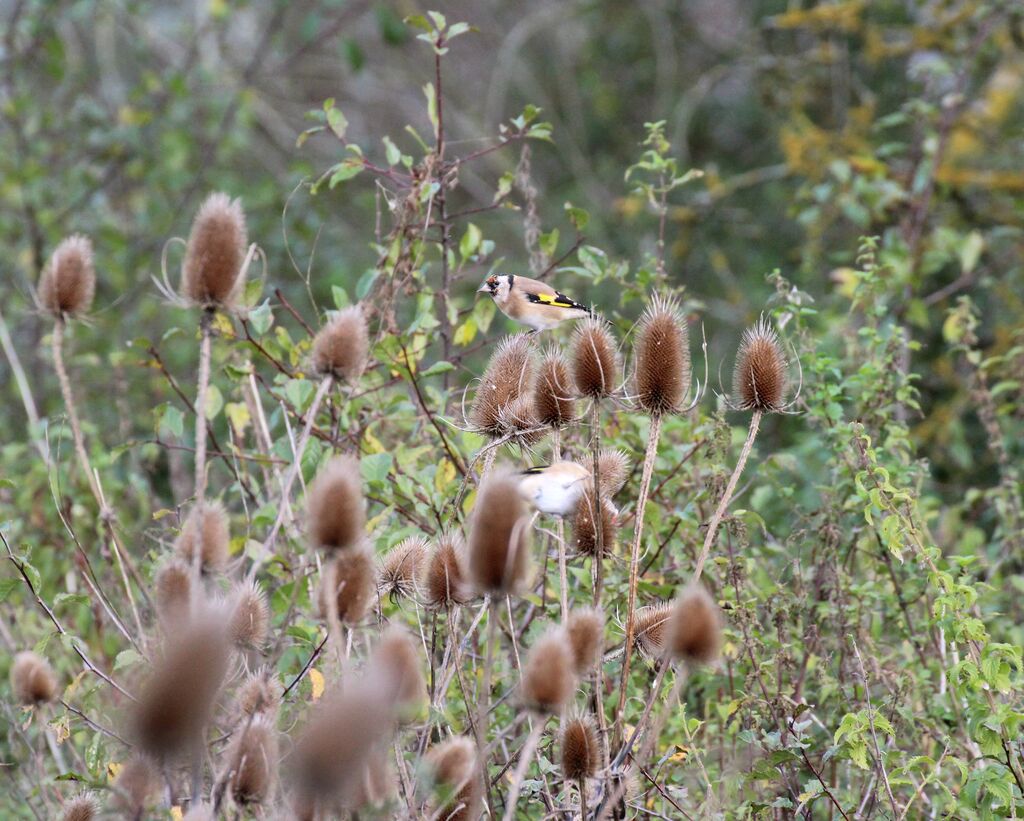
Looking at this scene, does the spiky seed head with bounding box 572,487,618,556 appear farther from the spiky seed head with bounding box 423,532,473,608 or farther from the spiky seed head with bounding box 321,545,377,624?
the spiky seed head with bounding box 321,545,377,624

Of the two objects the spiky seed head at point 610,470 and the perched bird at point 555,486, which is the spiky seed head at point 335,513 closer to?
the perched bird at point 555,486

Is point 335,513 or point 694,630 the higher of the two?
point 335,513

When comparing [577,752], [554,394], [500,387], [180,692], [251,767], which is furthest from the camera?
[500,387]

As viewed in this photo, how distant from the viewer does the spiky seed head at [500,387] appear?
94.9 inches

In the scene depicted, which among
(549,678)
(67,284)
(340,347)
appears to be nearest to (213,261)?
(340,347)

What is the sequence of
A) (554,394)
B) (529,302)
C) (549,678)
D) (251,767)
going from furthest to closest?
1. (529,302)
2. (554,394)
3. (251,767)
4. (549,678)

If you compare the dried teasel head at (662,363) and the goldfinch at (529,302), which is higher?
the dried teasel head at (662,363)

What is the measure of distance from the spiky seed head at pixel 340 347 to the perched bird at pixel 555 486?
0.35 metres

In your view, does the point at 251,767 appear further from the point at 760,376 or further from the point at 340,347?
the point at 760,376

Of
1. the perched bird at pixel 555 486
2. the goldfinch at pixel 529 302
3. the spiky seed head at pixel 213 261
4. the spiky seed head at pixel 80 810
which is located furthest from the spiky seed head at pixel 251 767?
the goldfinch at pixel 529 302

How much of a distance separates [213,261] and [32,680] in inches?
30.1

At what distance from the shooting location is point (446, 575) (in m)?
2.19

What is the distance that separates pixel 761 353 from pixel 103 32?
32.5ft

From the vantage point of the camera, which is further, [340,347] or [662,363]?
[662,363]
